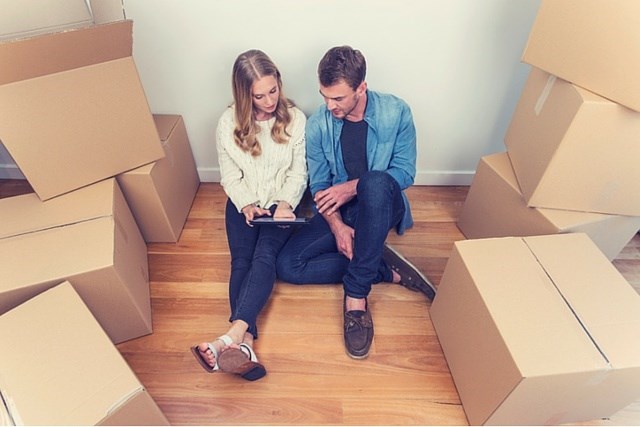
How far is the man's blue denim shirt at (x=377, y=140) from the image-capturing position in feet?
4.13

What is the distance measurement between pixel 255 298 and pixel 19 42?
0.90 meters

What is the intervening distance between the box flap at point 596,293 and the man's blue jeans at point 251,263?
0.79 meters

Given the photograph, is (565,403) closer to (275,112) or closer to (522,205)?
(522,205)

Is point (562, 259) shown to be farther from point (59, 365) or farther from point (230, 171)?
point (59, 365)

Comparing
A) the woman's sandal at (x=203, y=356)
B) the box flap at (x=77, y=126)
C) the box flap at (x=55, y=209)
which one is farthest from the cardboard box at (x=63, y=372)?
the box flap at (x=77, y=126)

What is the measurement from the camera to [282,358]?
4.00 feet

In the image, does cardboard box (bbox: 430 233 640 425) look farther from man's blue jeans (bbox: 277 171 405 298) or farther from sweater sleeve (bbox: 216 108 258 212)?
sweater sleeve (bbox: 216 108 258 212)

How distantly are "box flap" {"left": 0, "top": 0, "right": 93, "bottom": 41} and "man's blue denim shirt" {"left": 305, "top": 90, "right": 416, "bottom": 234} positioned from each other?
0.76 m

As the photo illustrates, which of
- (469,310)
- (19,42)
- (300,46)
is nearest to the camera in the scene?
(19,42)

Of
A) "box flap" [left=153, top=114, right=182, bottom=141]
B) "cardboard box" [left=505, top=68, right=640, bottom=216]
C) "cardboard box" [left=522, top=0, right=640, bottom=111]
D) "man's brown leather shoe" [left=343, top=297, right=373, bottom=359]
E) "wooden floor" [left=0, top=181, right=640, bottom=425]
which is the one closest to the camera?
"cardboard box" [left=522, top=0, right=640, bottom=111]

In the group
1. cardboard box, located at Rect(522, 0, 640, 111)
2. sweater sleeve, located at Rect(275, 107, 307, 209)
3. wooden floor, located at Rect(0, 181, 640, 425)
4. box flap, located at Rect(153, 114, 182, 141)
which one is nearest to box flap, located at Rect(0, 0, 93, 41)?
box flap, located at Rect(153, 114, 182, 141)

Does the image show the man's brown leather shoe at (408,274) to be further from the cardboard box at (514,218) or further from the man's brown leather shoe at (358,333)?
the cardboard box at (514,218)

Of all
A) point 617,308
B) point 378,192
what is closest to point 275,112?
point 378,192

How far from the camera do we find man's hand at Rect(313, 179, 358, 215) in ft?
4.27
